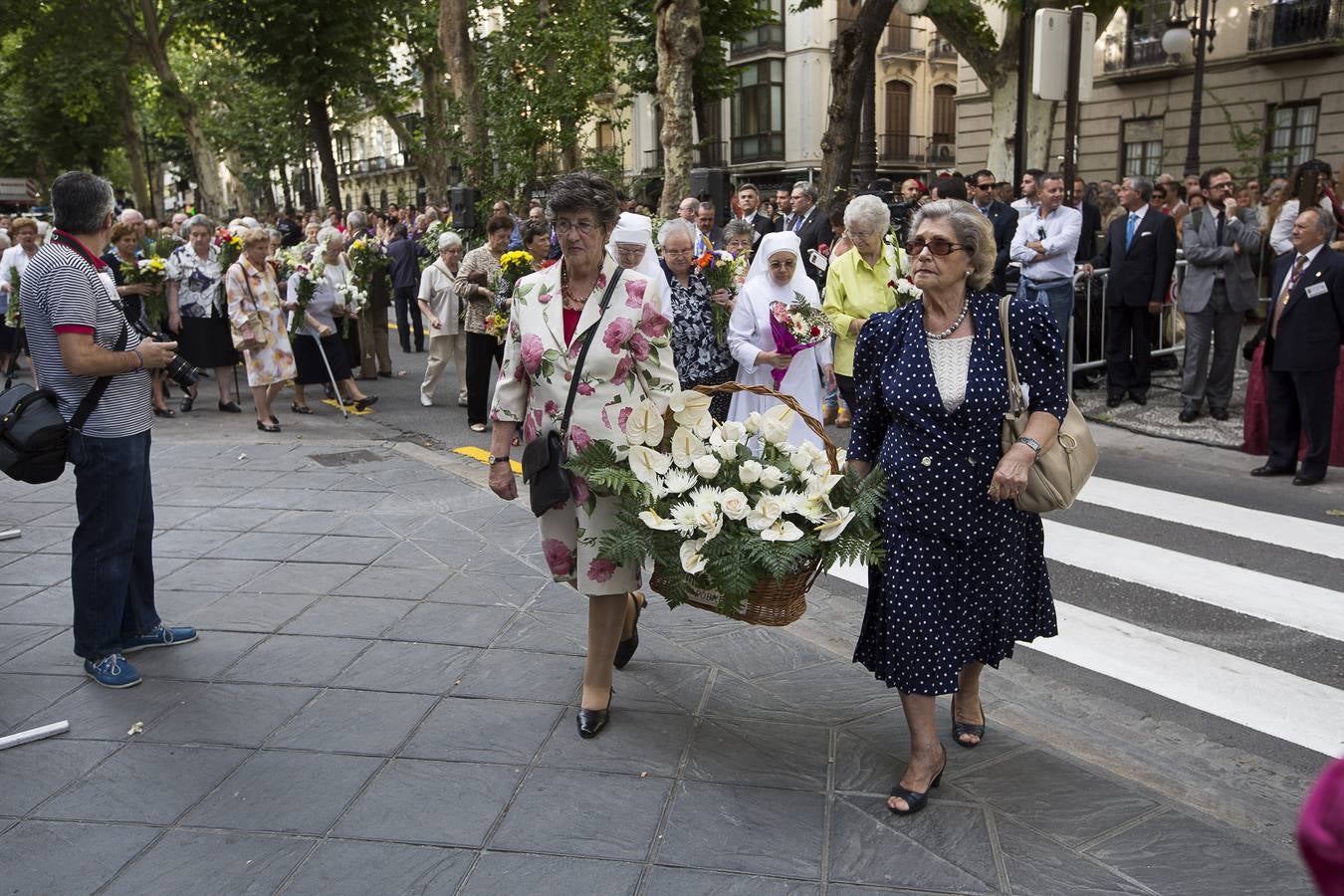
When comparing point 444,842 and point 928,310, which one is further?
point 928,310

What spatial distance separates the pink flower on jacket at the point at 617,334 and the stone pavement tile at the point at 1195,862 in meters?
2.14

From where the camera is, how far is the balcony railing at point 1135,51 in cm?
2803

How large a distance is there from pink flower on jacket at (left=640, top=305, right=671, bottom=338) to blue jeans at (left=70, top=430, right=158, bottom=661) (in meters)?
2.12

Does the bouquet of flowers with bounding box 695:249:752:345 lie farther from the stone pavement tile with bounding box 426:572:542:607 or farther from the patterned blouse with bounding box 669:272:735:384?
the stone pavement tile with bounding box 426:572:542:607

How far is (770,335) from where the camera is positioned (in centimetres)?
666

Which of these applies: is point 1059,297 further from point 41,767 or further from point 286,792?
point 41,767

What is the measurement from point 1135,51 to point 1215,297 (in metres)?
22.1

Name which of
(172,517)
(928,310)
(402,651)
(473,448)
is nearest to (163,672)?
(402,651)

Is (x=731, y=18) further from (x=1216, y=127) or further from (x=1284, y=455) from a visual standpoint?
(x=1284, y=455)

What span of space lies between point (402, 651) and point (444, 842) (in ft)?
5.26

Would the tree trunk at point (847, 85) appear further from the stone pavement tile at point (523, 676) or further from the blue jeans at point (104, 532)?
the blue jeans at point (104, 532)

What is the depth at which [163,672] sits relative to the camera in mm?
4629

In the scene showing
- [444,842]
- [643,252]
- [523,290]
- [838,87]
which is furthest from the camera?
[838,87]

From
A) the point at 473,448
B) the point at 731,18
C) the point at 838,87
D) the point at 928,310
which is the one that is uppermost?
the point at 731,18
